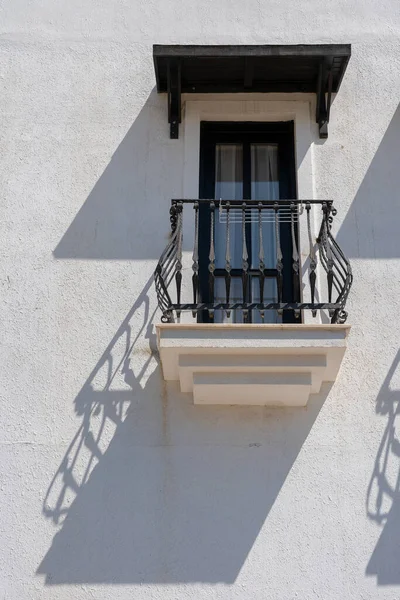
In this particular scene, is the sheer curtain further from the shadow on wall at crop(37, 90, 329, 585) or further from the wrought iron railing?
the shadow on wall at crop(37, 90, 329, 585)

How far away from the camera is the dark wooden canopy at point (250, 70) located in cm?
692

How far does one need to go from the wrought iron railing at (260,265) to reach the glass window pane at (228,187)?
0.23 ft

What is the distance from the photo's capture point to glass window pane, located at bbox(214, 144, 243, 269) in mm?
7125

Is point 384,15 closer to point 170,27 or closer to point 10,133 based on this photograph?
point 170,27

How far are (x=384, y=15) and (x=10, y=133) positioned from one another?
12.3 ft

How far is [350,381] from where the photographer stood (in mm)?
6340

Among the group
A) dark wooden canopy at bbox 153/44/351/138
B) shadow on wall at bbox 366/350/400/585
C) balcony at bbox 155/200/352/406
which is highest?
dark wooden canopy at bbox 153/44/351/138

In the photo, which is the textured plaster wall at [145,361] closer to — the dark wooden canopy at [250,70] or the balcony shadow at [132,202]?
the balcony shadow at [132,202]

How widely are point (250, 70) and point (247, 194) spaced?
108cm

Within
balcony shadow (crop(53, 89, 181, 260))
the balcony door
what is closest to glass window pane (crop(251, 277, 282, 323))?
the balcony door

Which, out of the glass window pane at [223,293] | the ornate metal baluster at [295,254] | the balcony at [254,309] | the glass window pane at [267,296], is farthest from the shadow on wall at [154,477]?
the ornate metal baluster at [295,254]

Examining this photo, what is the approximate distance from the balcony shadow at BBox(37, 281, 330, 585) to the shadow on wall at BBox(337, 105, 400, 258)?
1342mm

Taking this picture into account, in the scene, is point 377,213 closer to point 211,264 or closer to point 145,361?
point 211,264

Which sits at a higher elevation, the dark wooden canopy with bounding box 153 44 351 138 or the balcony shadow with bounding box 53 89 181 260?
the dark wooden canopy with bounding box 153 44 351 138
